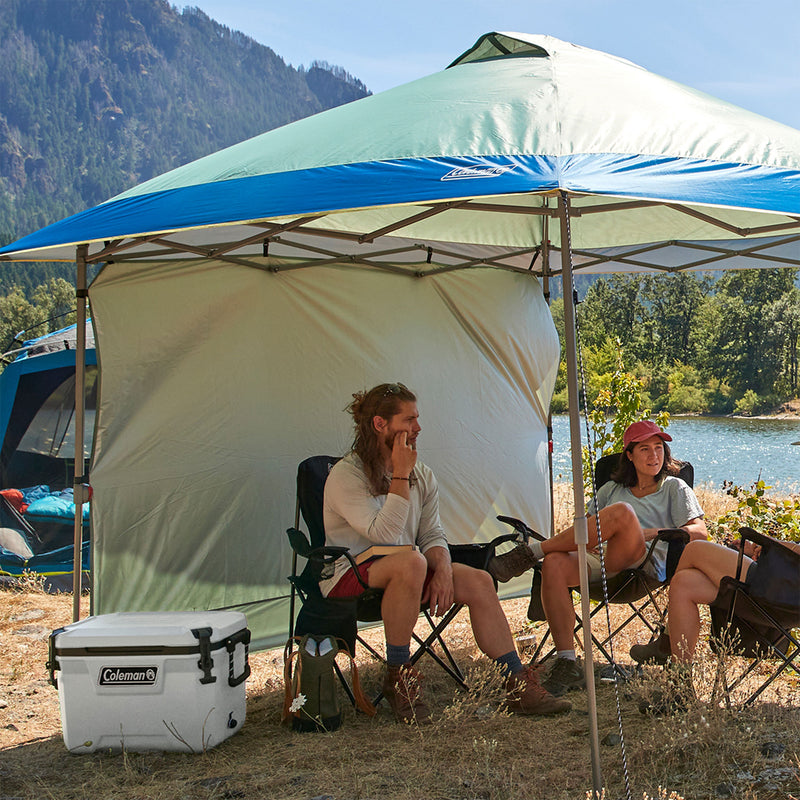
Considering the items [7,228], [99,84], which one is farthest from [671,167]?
[99,84]

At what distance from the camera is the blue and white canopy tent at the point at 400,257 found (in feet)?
7.59

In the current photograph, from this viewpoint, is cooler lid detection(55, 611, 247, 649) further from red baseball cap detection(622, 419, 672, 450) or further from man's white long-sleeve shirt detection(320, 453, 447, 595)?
red baseball cap detection(622, 419, 672, 450)

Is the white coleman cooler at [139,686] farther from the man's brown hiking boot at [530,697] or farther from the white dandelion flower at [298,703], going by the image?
the man's brown hiking boot at [530,697]

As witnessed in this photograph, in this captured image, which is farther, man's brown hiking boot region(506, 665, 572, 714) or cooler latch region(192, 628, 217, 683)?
man's brown hiking boot region(506, 665, 572, 714)

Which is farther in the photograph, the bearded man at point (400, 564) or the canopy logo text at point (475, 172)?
the bearded man at point (400, 564)

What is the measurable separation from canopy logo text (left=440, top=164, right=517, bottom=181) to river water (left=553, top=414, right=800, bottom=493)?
874 cm

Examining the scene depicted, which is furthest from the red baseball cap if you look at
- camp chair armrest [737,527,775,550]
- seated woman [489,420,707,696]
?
camp chair armrest [737,527,775,550]

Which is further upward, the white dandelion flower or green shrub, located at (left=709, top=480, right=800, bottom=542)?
green shrub, located at (left=709, top=480, right=800, bottom=542)

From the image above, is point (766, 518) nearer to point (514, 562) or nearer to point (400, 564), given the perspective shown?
point (514, 562)

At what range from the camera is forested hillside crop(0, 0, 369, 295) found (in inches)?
5010

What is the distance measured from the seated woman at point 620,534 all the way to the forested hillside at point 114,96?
103203mm

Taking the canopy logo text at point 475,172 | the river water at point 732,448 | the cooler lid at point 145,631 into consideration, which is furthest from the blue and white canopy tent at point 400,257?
the river water at point 732,448

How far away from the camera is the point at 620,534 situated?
304cm

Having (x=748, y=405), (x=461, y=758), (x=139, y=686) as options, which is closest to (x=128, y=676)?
(x=139, y=686)
